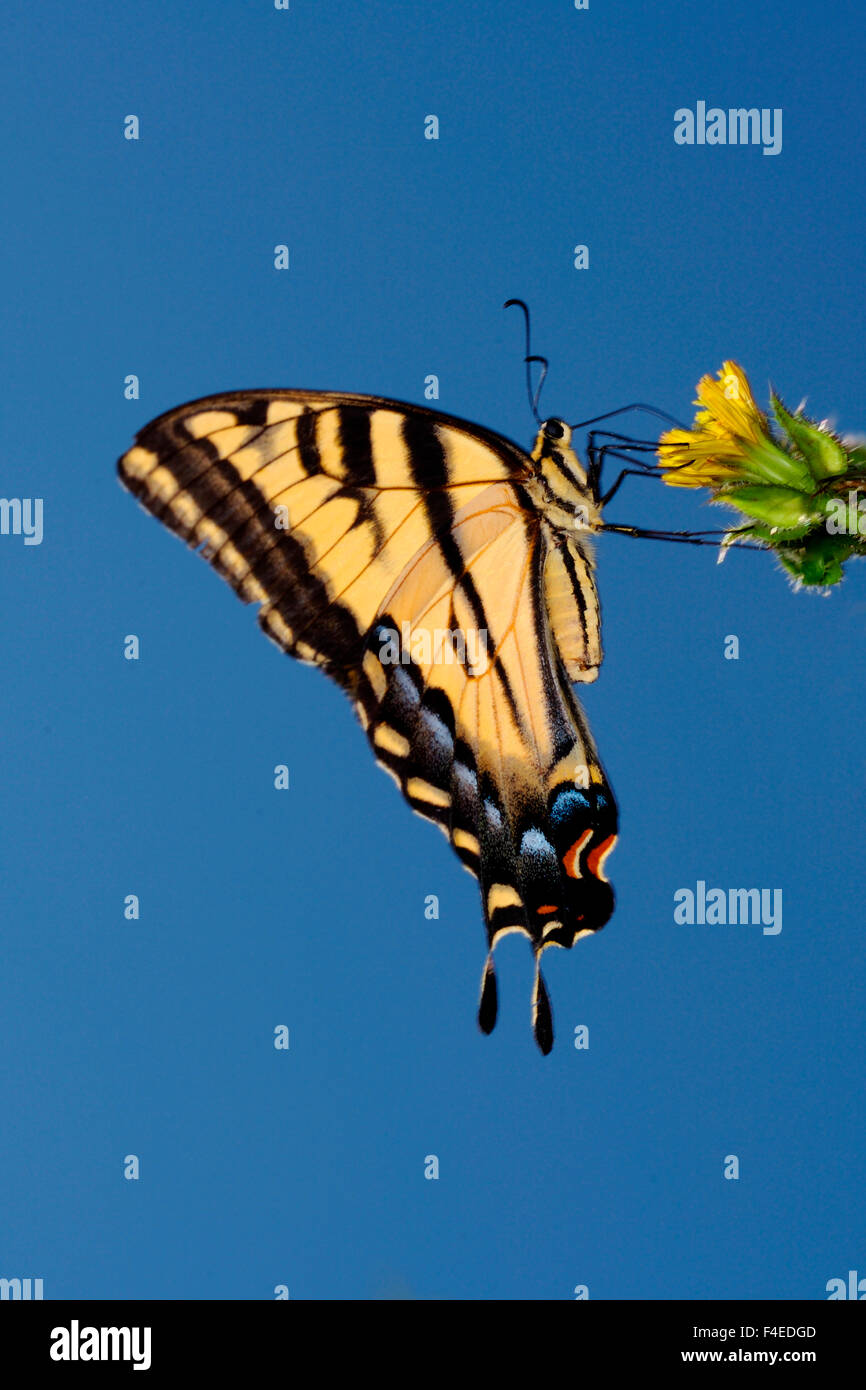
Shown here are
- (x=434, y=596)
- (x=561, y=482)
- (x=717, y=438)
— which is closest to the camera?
(x=717, y=438)

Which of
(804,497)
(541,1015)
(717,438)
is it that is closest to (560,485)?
(717,438)

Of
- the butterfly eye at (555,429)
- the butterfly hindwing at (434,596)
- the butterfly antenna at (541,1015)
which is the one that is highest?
the butterfly eye at (555,429)

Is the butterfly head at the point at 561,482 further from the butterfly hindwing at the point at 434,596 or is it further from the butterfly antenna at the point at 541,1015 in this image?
the butterfly antenna at the point at 541,1015

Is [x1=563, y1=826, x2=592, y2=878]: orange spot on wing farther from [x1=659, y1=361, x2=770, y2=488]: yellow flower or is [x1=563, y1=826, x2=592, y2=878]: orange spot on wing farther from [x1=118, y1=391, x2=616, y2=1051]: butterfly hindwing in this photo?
[x1=659, y1=361, x2=770, y2=488]: yellow flower

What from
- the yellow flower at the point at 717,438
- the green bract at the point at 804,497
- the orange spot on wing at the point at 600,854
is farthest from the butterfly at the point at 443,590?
the green bract at the point at 804,497

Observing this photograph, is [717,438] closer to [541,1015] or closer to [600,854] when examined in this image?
[600,854]
